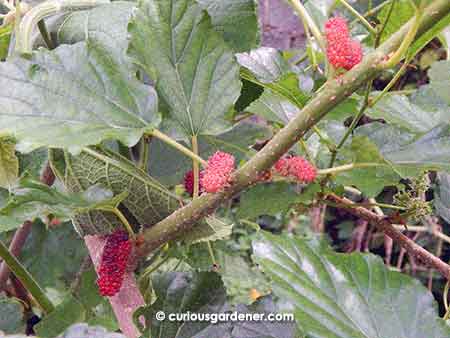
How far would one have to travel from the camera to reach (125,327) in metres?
0.49

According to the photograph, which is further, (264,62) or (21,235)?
(21,235)

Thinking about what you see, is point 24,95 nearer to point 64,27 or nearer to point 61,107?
point 61,107

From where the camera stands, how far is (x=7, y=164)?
50 cm

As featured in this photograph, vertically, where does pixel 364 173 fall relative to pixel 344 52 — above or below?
below

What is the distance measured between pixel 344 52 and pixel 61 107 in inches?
8.5

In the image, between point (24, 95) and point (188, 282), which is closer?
point (24, 95)

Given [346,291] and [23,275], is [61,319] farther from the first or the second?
[346,291]

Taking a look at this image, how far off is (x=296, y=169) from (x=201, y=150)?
0.21m

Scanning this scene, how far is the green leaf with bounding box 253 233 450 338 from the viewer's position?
439 mm

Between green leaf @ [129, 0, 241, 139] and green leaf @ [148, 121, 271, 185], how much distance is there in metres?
0.16

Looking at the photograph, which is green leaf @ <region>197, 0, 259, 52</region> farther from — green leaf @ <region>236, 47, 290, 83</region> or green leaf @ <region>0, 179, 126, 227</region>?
green leaf @ <region>0, 179, 126, 227</region>

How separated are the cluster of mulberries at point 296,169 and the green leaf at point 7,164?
227mm

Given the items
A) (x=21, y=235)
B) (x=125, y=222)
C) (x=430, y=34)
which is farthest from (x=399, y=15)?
(x=21, y=235)

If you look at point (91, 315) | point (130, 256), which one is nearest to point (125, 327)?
point (130, 256)
